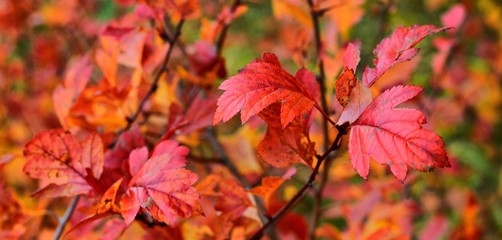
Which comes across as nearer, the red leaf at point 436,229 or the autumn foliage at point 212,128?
the autumn foliage at point 212,128

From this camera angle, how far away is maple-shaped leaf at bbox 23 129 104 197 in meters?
0.76

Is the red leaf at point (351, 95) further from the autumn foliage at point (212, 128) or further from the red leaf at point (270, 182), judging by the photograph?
the red leaf at point (270, 182)

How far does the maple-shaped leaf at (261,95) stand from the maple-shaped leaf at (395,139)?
0.06 meters

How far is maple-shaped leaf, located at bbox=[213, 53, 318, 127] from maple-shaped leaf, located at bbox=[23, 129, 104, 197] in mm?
252

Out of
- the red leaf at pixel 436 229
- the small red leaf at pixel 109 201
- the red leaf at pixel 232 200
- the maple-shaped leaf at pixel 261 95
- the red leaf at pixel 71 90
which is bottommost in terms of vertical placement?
the red leaf at pixel 436 229

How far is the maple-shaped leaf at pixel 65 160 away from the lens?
76cm

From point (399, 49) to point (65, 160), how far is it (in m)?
0.45

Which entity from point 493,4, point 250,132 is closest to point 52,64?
point 250,132

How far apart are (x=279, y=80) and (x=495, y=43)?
285cm

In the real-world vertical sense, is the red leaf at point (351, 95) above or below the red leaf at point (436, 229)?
above

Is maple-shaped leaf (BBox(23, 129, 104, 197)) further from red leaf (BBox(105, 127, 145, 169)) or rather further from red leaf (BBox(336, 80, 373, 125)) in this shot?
red leaf (BBox(336, 80, 373, 125))

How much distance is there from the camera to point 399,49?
626mm

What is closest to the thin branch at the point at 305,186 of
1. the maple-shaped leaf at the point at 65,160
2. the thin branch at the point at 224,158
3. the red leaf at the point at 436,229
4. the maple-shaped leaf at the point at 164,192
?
the maple-shaped leaf at the point at 164,192

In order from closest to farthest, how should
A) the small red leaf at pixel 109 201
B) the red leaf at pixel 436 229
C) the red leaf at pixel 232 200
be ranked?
the small red leaf at pixel 109 201, the red leaf at pixel 232 200, the red leaf at pixel 436 229
